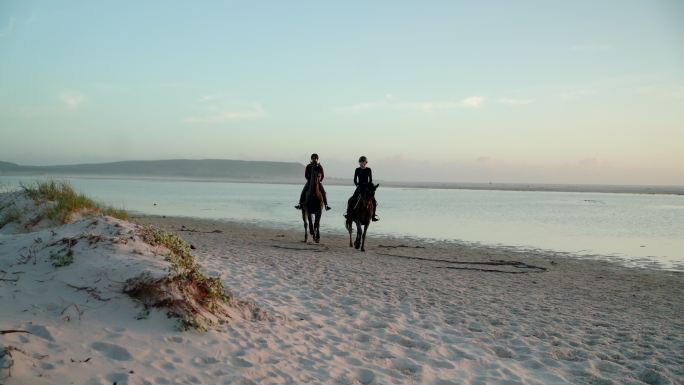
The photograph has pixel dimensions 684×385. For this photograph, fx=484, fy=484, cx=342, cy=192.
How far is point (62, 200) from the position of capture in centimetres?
Result: 1209

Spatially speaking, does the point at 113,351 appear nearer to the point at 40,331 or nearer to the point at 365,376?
the point at 40,331

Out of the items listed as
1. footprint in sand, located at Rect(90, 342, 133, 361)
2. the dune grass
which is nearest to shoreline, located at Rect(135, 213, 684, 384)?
footprint in sand, located at Rect(90, 342, 133, 361)

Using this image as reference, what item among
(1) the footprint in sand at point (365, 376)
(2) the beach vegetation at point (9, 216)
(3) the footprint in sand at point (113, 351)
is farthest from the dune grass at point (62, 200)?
(1) the footprint in sand at point (365, 376)

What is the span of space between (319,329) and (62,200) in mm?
9216

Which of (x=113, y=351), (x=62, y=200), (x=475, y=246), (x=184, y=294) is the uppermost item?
(x=62, y=200)

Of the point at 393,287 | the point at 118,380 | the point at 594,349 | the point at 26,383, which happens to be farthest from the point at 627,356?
the point at 26,383

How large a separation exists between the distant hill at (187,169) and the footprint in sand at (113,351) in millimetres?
128532

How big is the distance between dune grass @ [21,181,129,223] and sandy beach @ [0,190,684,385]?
14.1 ft

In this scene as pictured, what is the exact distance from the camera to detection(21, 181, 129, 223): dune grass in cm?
1148

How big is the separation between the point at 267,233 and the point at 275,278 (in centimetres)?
938

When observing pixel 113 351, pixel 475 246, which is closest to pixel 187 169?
pixel 475 246

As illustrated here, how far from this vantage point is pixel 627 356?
18.3ft

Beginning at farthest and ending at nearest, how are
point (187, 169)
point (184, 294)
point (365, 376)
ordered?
point (187, 169) → point (184, 294) → point (365, 376)

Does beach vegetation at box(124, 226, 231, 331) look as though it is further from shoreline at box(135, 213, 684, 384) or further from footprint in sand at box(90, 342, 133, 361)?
shoreline at box(135, 213, 684, 384)
